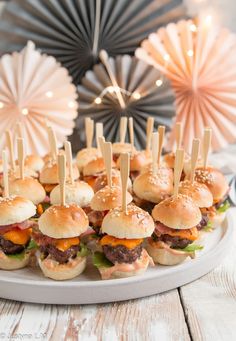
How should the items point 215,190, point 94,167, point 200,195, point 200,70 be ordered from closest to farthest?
1. point 200,195
2. point 215,190
3. point 94,167
4. point 200,70

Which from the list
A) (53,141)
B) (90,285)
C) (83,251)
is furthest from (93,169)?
(90,285)

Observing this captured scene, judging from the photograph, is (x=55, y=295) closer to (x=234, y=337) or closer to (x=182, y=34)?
(x=234, y=337)

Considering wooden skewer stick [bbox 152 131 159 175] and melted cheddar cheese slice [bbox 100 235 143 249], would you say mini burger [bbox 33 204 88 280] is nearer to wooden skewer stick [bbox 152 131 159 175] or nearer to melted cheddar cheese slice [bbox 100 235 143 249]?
melted cheddar cheese slice [bbox 100 235 143 249]

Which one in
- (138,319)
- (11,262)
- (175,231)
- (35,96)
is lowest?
(138,319)

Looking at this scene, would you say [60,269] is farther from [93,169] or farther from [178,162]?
[93,169]

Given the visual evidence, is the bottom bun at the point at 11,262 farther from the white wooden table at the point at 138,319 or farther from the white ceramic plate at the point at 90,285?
the white wooden table at the point at 138,319
